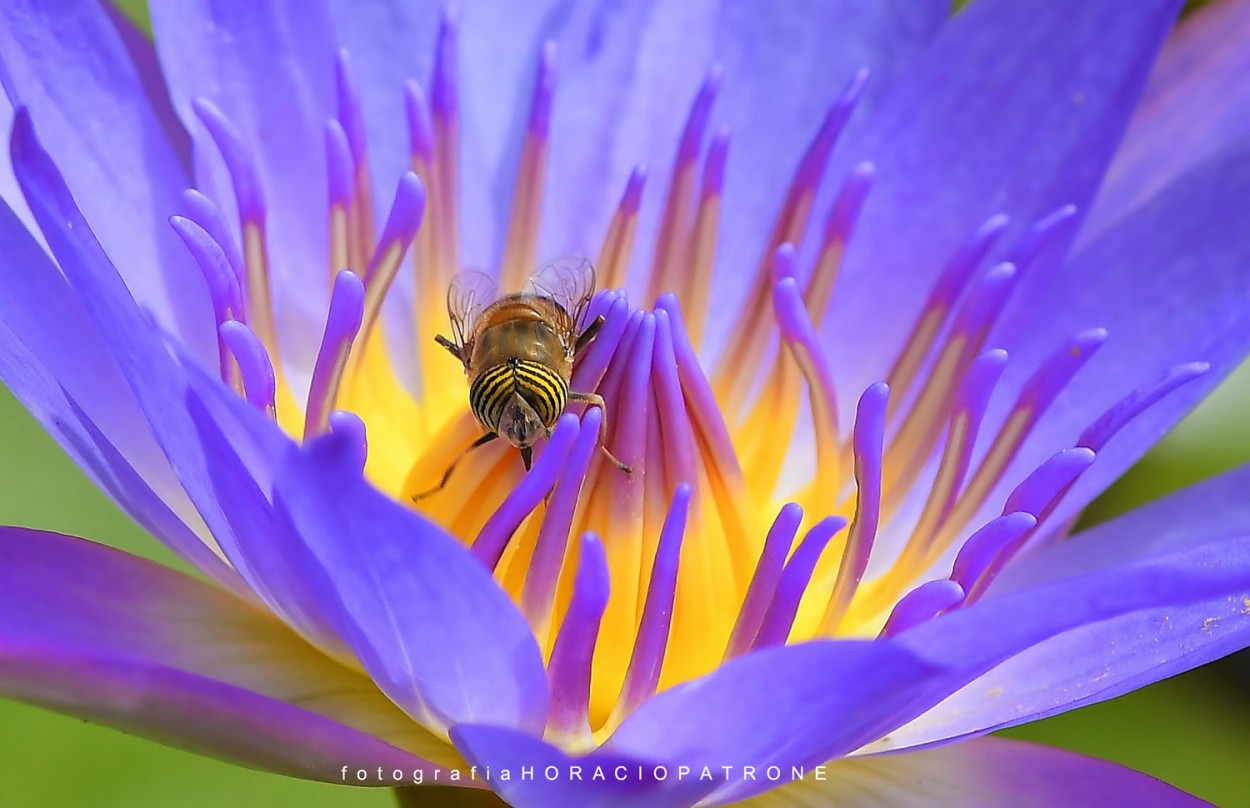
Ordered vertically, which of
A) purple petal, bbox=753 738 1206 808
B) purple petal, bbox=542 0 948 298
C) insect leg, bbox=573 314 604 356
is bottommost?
purple petal, bbox=753 738 1206 808

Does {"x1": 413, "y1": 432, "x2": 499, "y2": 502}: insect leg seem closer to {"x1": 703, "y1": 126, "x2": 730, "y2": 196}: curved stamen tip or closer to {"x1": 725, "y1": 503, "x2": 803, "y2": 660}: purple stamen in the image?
{"x1": 725, "y1": 503, "x2": 803, "y2": 660}: purple stamen

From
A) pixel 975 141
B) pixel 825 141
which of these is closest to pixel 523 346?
pixel 825 141

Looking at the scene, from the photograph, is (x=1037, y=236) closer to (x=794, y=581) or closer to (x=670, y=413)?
(x=670, y=413)

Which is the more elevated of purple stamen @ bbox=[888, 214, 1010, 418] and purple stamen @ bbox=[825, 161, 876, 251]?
purple stamen @ bbox=[825, 161, 876, 251]

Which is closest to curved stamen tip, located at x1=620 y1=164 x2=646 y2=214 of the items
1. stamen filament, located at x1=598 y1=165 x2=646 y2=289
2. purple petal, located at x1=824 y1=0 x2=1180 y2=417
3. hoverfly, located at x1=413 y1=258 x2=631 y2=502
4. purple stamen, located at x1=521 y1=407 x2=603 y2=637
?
stamen filament, located at x1=598 y1=165 x2=646 y2=289

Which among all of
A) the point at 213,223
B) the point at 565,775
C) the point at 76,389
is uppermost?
the point at 213,223

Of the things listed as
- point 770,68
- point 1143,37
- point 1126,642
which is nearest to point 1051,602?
point 1126,642

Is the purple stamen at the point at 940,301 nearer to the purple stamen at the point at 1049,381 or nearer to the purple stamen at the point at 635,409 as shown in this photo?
the purple stamen at the point at 1049,381

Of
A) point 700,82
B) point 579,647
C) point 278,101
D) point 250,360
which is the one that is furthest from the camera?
point 700,82
